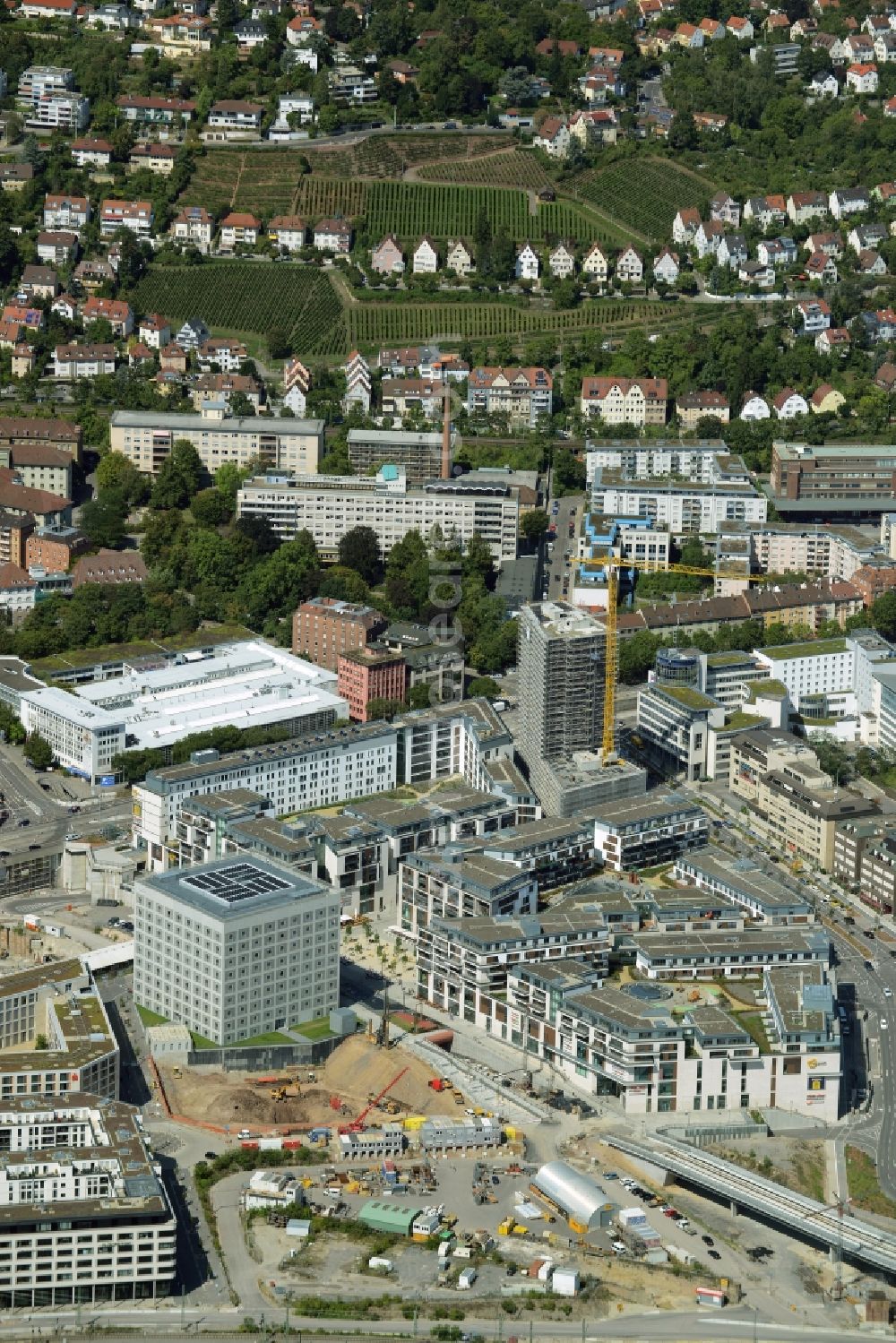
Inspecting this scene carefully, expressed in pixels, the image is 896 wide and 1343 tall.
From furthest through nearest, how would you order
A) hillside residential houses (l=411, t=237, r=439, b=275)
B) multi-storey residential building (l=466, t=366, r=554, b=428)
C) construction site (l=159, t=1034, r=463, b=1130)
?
hillside residential houses (l=411, t=237, r=439, b=275)
multi-storey residential building (l=466, t=366, r=554, b=428)
construction site (l=159, t=1034, r=463, b=1130)

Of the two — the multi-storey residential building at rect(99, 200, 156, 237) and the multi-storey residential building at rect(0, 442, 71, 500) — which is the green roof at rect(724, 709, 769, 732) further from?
the multi-storey residential building at rect(99, 200, 156, 237)

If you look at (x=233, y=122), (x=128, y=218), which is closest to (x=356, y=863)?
(x=128, y=218)

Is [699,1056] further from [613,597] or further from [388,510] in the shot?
[388,510]

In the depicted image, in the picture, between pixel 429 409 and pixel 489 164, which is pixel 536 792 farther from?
pixel 489 164

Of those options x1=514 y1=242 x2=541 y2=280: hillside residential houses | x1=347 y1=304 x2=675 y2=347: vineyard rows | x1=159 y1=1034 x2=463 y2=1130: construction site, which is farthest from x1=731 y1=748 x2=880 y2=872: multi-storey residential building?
x1=514 y1=242 x2=541 y2=280: hillside residential houses

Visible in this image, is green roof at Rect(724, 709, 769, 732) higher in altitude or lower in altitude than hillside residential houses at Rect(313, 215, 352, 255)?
lower

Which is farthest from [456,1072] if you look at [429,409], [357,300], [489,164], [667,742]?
[489,164]
